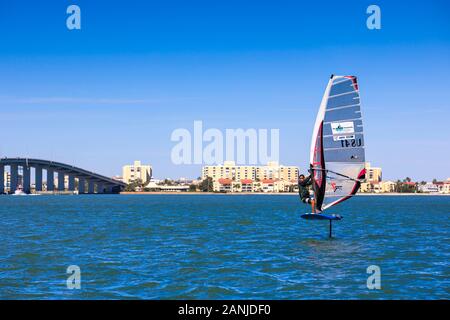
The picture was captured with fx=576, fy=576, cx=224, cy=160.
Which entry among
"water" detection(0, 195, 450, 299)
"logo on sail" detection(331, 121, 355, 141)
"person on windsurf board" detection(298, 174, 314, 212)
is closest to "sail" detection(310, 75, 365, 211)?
"logo on sail" detection(331, 121, 355, 141)

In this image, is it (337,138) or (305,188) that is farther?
(305,188)

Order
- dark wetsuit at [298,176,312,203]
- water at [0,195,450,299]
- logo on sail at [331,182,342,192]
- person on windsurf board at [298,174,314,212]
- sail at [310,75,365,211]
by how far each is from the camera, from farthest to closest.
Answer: logo on sail at [331,182,342,192], dark wetsuit at [298,176,312,203], person on windsurf board at [298,174,314,212], sail at [310,75,365,211], water at [0,195,450,299]

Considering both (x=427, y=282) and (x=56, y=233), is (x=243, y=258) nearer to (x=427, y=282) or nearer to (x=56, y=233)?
(x=427, y=282)

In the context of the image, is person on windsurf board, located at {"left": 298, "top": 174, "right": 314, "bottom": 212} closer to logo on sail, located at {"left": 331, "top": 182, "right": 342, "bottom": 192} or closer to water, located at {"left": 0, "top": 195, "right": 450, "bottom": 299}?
logo on sail, located at {"left": 331, "top": 182, "right": 342, "bottom": 192}

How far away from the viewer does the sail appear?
1421 inches

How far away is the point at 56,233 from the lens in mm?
49219

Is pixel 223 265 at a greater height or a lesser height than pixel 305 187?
lesser

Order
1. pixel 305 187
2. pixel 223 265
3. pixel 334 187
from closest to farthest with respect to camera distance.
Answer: pixel 223 265 < pixel 334 187 < pixel 305 187

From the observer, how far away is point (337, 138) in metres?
36.3

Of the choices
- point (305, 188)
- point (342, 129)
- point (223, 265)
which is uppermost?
point (342, 129)

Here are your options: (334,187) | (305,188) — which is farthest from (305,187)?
(334,187)

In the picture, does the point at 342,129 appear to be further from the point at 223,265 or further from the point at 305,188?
the point at 223,265

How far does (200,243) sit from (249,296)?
1952cm

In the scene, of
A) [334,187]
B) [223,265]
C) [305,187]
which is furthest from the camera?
[305,187]
